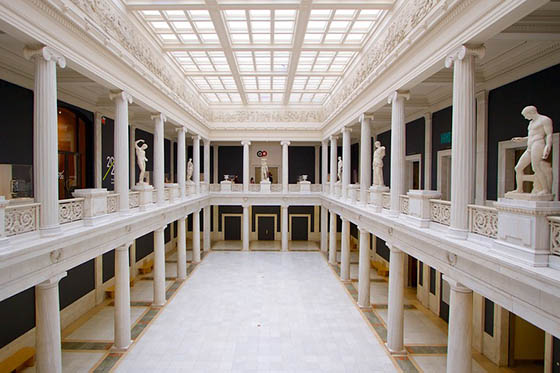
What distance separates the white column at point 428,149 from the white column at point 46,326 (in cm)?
1215

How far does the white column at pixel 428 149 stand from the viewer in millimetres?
12516

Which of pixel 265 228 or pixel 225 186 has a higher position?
pixel 225 186

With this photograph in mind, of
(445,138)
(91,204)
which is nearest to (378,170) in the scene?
(445,138)

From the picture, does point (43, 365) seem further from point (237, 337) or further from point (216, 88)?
point (216, 88)

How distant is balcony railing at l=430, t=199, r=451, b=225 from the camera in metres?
6.70

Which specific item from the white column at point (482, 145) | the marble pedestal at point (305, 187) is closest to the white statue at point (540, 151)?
the white column at point (482, 145)

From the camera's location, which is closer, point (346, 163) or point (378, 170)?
point (378, 170)

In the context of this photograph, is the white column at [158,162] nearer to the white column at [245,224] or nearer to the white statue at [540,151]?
the white column at [245,224]

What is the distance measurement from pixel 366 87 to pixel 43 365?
36.9 feet

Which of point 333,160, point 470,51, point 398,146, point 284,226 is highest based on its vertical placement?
point 470,51

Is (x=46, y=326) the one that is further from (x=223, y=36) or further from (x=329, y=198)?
(x=329, y=198)

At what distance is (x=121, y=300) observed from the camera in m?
9.53

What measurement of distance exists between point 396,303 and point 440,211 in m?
3.70

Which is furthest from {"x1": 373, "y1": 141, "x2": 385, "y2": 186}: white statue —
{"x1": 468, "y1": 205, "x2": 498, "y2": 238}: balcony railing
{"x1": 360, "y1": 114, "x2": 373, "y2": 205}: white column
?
{"x1": 468, "y1": 205, "x2": 498, "y2": 238}: balcony railing
